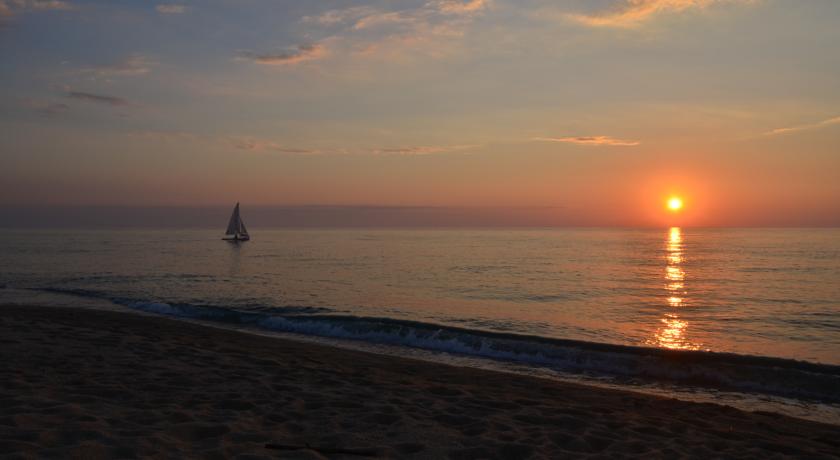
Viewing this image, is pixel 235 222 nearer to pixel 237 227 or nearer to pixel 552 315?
pixel 237 227

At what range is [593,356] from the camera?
15.5m

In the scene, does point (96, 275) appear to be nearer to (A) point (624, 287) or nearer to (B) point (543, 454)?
(A) point (624, 287)

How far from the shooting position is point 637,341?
1825 centimetres

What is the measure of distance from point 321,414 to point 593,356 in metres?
9.65

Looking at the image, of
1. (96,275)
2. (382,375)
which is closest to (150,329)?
(382,375)

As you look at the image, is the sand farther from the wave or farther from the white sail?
the white sail

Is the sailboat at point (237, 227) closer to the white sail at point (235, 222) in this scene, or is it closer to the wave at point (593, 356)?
the white sail at point (235, 222)

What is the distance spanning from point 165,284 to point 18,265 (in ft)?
73.7

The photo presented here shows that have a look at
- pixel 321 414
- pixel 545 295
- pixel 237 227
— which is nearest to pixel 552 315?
pixel 545 295

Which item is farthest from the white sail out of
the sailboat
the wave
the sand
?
the sand

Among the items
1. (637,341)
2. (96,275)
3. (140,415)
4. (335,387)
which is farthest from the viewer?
(96,275)

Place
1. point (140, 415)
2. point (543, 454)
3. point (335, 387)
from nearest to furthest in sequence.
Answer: point (543, 454), point (140, 415), point (335, 387)

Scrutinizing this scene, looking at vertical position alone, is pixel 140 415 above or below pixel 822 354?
above

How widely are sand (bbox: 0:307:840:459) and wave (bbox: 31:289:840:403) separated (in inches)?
132
